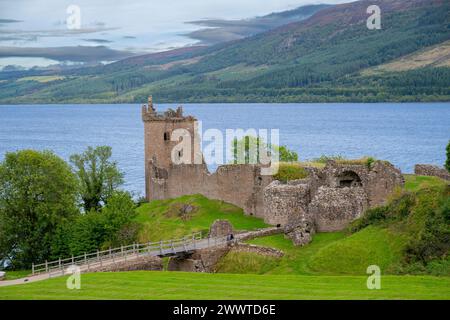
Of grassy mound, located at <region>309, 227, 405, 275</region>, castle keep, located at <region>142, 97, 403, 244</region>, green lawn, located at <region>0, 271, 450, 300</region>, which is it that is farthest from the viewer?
castle keep, located at <region>142, 97, 403, 244</region>

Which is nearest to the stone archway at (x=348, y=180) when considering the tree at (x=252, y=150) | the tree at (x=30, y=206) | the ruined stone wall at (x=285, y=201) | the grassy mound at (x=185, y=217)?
the ruined stone wall at (x=285, y=201)

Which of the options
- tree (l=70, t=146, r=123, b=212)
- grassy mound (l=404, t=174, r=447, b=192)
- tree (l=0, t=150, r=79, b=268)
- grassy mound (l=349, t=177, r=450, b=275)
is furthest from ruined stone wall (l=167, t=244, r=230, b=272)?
tree (l=70, t=146, r=123, b=212)

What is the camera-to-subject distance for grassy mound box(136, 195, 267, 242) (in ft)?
153

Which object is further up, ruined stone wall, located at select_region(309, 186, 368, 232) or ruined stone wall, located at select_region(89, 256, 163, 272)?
ruined stone wall, located at select_region(309, 186, 368, 232)

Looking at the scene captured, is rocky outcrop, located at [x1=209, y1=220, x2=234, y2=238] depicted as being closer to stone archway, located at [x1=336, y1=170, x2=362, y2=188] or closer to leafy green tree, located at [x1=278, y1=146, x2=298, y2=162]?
stone archway, located at [x1=336, y1=170, x2=362, y2=188]

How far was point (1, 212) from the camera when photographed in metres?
46.1

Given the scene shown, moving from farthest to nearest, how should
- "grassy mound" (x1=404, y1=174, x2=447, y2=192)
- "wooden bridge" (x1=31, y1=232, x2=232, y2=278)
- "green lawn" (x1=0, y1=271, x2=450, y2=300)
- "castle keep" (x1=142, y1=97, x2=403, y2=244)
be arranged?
1. "grassy mound" (x1=404, y1=174, x2=447, y2=192)
2. "castle keep" (x1=142, y1=97, x2=403, y2=244)
3. "wooden bridge" (x1=31, y1=232, x2=232, y2=278)
4. "green lawn" (x1=0, y1=271, x2=450, y2=300)

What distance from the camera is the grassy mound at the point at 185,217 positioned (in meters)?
46.5

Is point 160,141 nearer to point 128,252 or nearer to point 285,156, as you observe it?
point 285,156

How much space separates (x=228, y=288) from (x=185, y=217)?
76.9 ft

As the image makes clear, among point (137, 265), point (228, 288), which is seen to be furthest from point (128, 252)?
point (228, 288)

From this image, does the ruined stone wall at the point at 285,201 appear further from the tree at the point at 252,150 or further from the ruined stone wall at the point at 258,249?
the tree at the point at 252,150

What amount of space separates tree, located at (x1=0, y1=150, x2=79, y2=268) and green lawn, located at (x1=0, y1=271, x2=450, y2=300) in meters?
→ 14.0
